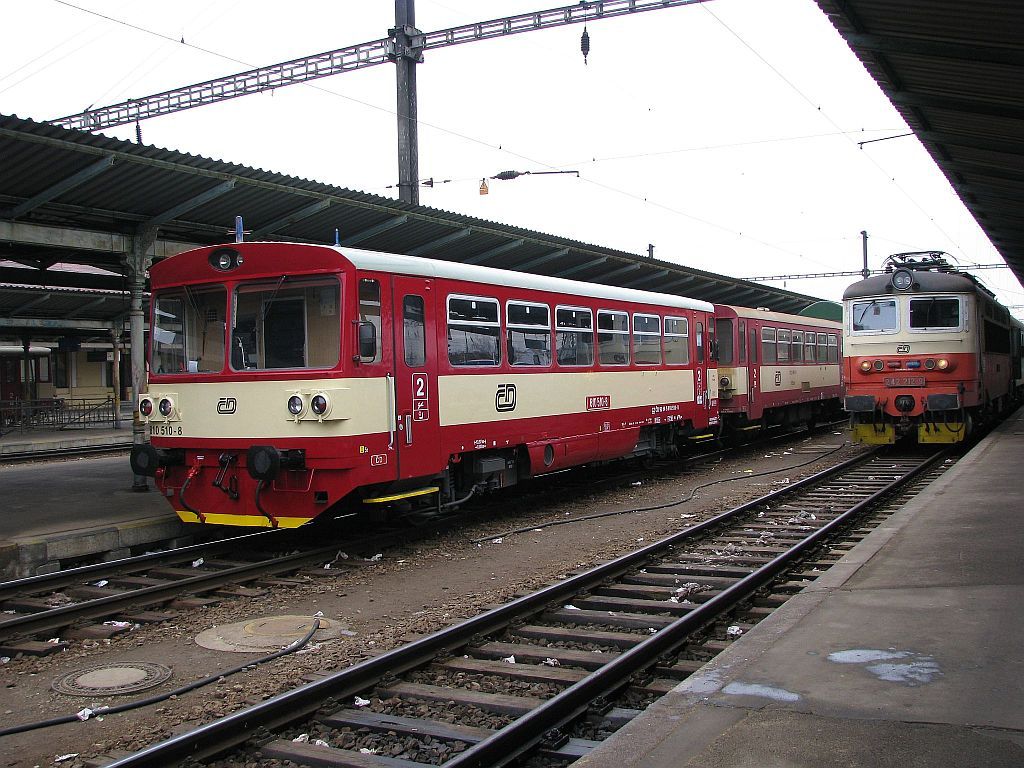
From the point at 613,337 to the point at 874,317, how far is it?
23.1 feet

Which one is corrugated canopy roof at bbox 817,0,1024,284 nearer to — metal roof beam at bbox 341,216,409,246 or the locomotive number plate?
the locomotive number plate

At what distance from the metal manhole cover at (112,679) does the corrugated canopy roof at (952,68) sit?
6777 mm

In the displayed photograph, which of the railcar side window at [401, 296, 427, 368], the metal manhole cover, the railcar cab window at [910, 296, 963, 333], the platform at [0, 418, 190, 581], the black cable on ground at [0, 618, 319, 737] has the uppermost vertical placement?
the railcar cab window at [910, 296, 963, 333]

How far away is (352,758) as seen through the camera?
4.57 meters

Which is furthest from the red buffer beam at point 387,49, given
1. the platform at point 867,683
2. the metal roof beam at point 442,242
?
the platform at point 867,683

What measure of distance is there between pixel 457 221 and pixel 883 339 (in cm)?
867

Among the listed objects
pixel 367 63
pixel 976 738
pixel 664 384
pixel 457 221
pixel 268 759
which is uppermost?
pixel 367 63

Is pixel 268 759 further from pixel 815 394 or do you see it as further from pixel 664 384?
pixel 815 394

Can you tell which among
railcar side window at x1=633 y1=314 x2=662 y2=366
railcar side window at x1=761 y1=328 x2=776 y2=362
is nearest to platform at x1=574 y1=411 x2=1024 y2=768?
railcar side window at x1=633 y1=314 x2=662 y2=366

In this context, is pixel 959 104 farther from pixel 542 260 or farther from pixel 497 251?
pixel 542 260

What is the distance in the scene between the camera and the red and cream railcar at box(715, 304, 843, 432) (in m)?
19.8

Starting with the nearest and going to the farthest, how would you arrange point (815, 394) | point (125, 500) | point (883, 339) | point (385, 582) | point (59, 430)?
point (385, 582) → point (125, 500) → point (883, 339) → point (815, 394) → point (59, 430)

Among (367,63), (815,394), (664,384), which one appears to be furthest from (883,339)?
(367,63)

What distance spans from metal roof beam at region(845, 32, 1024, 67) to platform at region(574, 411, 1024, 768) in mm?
4094
